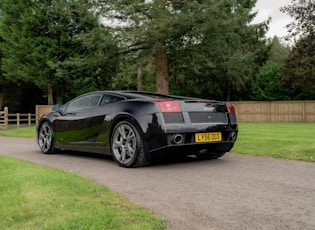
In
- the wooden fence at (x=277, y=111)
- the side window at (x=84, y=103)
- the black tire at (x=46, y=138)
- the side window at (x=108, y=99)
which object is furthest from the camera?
the wooden fence at (x=277, y=111)

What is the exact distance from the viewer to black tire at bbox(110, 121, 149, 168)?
20.3 feet

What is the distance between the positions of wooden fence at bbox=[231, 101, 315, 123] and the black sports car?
943 inches

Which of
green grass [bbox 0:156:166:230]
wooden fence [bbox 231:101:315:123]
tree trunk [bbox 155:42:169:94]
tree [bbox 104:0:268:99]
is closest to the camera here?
green grass [bbox 0:156:166:230]

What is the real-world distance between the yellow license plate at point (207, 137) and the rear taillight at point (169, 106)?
53 centimetres

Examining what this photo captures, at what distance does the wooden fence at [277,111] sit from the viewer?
95.9 ft

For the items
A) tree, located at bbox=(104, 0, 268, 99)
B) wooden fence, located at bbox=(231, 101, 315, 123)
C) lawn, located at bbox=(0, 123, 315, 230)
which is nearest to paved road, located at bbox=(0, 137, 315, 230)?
lawn, located at bbox=(0, 123, 315, 230)

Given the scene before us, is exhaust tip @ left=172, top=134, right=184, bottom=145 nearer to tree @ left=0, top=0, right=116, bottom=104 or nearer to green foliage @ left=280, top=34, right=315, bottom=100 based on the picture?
tree @ left=0, top=0, right=116, bottom=104

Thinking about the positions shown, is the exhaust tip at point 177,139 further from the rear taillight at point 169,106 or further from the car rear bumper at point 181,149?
the rear taillight at point 169,106

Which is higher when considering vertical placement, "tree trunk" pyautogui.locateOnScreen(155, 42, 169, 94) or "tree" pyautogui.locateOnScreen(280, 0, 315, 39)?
"tree" pyautogui.locateOnScreen(280, 0, 315, 39)

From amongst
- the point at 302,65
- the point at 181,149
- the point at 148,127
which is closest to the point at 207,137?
the point at 181,149

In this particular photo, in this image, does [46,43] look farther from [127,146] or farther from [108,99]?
[127,146]

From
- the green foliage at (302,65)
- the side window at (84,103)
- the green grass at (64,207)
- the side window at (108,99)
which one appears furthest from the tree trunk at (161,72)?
the green grass at (64,207)

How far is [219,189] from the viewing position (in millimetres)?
4609

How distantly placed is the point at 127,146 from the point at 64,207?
287 centimetres
